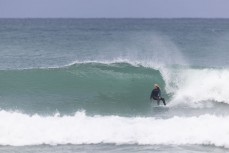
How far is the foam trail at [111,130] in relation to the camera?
16500mm

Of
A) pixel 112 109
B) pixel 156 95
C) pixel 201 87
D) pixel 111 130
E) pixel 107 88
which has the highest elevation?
pixel 107 88

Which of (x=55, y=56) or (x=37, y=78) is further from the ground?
(x=55, y=56)

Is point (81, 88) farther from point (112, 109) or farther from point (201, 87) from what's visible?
point (201, 87)

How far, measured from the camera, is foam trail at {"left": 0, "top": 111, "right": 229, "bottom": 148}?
16.5 metres

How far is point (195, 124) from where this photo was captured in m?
17.5

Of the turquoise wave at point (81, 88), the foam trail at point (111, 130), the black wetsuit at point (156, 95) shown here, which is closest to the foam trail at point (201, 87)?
the black wetsuit at point (156, 95)

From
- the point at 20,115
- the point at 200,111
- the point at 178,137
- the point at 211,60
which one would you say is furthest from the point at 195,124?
the point at 211,60

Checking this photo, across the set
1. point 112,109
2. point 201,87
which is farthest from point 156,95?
point 201,87

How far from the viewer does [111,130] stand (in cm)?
1714

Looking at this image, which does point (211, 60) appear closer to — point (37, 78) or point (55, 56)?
point (55, 56)

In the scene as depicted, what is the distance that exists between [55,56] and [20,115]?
19735mm

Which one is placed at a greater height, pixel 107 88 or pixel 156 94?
pixel 107 88

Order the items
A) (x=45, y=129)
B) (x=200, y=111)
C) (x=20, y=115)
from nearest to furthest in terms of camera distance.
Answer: (x=45, y=129) < (x=20, y=115) < (x=200, y=111)

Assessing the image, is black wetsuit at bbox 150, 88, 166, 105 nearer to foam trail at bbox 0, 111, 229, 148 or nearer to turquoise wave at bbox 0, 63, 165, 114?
turquoise wave at bbox 0, 63, 165, 114
